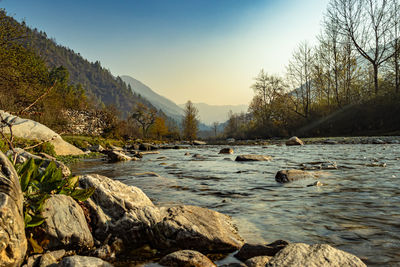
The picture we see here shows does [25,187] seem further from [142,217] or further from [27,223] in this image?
[142,217]

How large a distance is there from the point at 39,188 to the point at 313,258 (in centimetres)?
302

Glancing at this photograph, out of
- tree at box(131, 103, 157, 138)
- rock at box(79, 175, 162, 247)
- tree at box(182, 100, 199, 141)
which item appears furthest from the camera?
tree at box(131, 103, 157, 138)

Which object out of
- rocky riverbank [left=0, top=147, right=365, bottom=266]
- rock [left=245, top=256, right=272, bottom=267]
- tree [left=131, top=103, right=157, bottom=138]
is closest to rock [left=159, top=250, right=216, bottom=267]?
rocky riverbank [left=0, top=147, right=365, bottom=266]

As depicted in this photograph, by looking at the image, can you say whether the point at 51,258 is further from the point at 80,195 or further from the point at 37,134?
the point at 37,134

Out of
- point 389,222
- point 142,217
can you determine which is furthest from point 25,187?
point 389,222

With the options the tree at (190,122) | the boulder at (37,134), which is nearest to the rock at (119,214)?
the boulder at (37,134)

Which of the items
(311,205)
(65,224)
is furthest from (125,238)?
(311,205)

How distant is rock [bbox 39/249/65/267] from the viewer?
2298 millimetres

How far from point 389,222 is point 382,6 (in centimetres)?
3448

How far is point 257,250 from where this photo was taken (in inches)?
103

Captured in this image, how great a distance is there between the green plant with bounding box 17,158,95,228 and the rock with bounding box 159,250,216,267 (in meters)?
1.27

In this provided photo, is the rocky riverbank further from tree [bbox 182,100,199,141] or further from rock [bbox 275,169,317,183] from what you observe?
tree [bbox 182,100,199,141]

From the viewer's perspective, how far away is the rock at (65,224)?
2.66 metres

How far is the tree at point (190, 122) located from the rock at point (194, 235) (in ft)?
186
